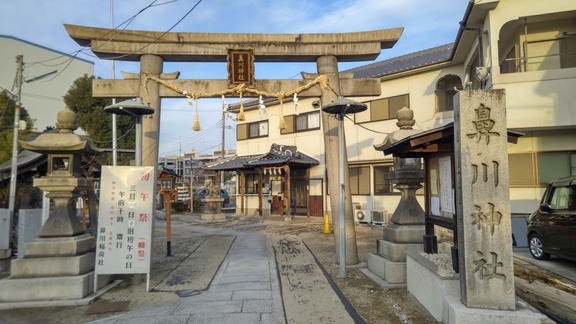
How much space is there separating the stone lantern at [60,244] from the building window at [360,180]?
14161mm

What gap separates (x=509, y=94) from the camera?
12023 millimetres

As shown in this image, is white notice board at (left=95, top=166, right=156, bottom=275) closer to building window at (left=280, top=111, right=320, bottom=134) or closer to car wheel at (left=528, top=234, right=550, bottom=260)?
car wheel at (left=528, top=234, right=550, bottom=260)

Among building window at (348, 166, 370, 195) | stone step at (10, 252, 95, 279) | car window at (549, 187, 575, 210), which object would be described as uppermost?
building window at (348, 166, 370, 195)

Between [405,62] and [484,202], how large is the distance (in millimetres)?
17476

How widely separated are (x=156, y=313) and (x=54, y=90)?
36.4 m

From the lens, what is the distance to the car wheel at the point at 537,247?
9185 millimetres

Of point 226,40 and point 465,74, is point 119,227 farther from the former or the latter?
point 465,74

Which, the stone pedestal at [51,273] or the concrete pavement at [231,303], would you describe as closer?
the concrete pavement at [231,303]

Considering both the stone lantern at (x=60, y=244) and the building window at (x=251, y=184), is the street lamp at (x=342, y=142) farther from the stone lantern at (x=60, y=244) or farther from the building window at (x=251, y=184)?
the building window at (x=251, y=184)

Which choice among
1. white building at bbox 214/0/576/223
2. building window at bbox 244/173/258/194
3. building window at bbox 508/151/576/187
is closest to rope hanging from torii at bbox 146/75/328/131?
white building at bbox 214/0/576/223

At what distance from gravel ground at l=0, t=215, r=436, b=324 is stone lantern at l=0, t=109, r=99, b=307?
0.39 metres

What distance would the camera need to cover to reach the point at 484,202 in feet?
14.7

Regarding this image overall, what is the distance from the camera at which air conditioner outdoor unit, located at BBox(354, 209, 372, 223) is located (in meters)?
18.3

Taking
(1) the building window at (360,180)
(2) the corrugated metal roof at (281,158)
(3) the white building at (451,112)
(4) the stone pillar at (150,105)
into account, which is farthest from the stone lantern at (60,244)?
(1) the building window at (360,180)
